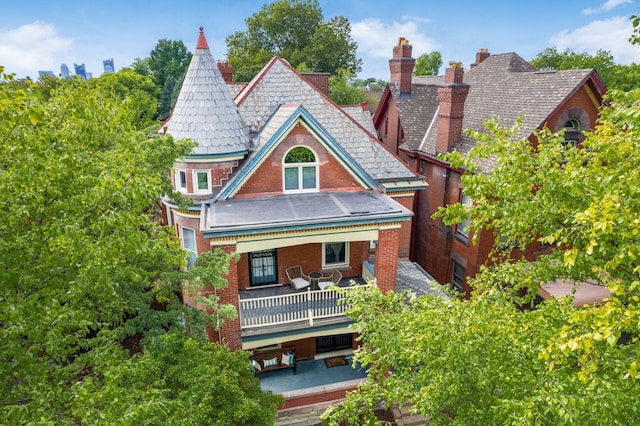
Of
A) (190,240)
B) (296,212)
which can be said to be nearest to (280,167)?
(296,212)

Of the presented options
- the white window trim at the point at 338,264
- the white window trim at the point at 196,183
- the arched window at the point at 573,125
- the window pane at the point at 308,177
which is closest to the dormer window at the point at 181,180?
the white window trim at the point at 196,183

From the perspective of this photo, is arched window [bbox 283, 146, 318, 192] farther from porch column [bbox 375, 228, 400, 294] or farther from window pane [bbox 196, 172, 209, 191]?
porch column [bbox 375, 228, 400, 294]

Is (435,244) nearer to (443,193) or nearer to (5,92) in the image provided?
(443,193)

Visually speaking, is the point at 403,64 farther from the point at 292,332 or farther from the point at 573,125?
the point at 292,332

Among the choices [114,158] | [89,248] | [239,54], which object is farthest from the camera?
[239,54]

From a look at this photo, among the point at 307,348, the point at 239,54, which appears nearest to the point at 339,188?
the point at 307,348
